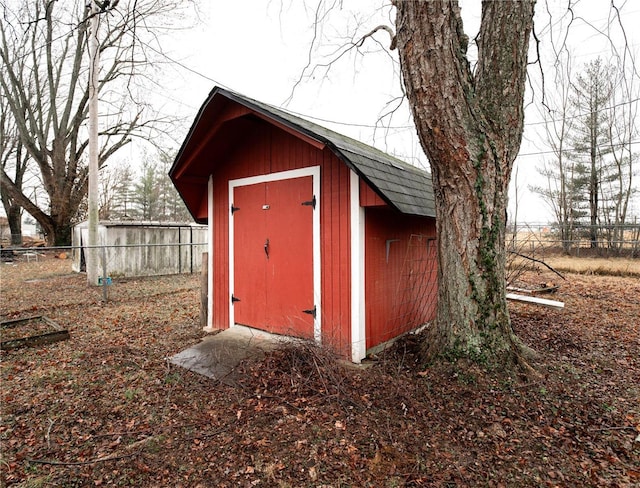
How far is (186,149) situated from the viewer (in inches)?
184

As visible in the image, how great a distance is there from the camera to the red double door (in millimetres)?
4234

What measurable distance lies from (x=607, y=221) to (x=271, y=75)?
1763 centimetres

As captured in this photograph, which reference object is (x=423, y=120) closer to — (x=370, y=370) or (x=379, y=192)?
(x=379, y=192)

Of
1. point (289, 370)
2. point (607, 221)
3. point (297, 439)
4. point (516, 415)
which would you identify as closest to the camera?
point (297, 439)

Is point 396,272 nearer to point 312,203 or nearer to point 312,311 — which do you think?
point 312,311

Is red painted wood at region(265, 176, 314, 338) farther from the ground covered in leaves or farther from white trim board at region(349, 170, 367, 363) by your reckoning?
the ground covered in leaves

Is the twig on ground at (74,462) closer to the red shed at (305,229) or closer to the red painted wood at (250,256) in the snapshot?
the red shed at (305,229)

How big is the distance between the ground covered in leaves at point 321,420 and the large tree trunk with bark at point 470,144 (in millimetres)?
438

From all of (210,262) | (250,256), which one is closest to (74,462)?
(250,256)

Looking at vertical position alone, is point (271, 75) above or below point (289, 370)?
above

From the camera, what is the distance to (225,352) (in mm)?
4090

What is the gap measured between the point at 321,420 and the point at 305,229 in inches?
87.5

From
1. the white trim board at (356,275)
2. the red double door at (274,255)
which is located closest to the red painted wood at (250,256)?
the red double door at (274,255)

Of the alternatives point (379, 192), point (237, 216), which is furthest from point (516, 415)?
point (237, 216)
